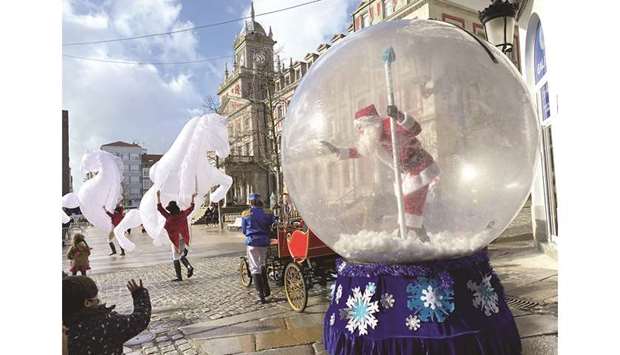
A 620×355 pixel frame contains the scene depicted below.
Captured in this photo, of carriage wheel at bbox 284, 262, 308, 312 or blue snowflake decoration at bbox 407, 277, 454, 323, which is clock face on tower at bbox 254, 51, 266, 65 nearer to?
carriage wheel at bbox 284, 262, 308, 312

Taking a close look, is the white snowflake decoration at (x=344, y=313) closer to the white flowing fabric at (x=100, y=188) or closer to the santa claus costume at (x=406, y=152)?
the santa claus costume at (x=406, y=152)

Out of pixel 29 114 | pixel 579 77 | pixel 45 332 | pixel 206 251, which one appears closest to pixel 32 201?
pixel 29 114

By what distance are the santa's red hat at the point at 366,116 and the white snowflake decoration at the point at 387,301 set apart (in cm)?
109

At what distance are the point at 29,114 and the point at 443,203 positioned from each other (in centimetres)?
240

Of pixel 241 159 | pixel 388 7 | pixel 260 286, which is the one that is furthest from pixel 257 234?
pixel 241 159

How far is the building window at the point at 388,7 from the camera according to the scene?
2219 centimetres

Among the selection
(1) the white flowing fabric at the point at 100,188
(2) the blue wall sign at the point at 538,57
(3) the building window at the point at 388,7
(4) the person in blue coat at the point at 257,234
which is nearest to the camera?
(4) the person in blue coat at the point at 257,234

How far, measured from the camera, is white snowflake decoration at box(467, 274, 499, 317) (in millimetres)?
2619

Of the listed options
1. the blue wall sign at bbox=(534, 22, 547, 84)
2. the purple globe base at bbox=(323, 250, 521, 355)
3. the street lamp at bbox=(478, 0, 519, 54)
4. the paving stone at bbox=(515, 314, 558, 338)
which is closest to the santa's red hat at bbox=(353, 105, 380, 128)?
the purple globe base at bbox=(323, 250, 521, 355)

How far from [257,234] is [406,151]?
163 inches

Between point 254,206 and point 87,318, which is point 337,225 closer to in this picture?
point 87,318

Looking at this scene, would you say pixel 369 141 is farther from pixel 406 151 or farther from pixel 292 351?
pixel 292 351

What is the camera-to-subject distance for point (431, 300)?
248 cm

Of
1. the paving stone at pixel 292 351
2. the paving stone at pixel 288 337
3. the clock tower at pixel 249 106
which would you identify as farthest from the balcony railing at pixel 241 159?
the paving stone at pixel 292 351
